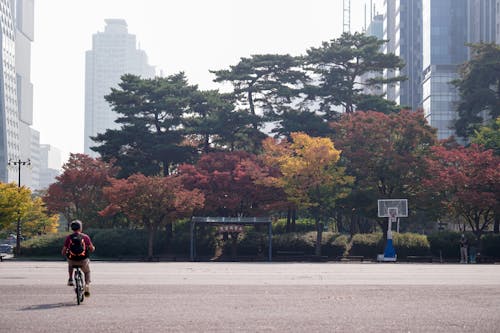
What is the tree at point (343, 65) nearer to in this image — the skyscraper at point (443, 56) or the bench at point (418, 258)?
the bench at point (418, 258)

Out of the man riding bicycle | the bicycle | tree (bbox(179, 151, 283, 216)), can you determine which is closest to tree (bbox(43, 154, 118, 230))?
tree (bbox(179, 151, 283, 216))

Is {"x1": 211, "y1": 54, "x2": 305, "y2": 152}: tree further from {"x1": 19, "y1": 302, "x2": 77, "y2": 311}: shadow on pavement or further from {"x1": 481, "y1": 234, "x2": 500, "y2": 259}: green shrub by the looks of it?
{"x1": 19, "y1": 302, "x2": 77, "y2": 311}: shadow on pavement

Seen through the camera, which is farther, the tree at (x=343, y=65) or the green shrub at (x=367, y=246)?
the tree at (x=343, y=65)

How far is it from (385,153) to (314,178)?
537cm

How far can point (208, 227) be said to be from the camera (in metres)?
60.6

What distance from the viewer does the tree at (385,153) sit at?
56.7 m

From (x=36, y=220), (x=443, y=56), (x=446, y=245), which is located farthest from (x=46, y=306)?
(x=443, y=56)

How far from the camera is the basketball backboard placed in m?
52.3

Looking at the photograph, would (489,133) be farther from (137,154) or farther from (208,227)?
(137,154)

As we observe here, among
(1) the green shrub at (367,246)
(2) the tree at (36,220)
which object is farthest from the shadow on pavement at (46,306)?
(2) the tree at (36,220)

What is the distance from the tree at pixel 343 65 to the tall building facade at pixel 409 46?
204 ft

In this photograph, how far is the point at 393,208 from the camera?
173 feet

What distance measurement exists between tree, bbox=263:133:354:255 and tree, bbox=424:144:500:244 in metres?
6.18

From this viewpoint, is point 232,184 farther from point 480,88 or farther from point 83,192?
point 480,88
